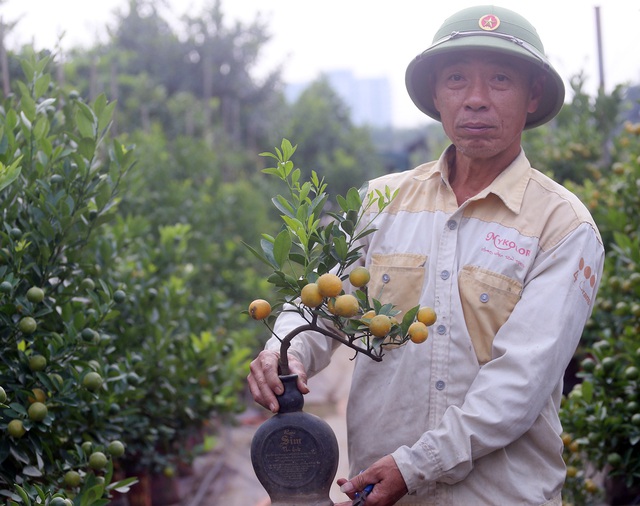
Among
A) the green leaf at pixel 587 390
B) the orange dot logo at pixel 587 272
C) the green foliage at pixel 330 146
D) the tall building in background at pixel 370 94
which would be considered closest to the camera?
the orange dot logo at pixel 587 272

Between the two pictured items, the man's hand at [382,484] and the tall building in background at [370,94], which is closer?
the man's hand at [382,484]

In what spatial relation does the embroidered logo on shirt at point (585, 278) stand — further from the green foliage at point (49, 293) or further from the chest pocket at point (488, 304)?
the green foliage at point (49, 293)

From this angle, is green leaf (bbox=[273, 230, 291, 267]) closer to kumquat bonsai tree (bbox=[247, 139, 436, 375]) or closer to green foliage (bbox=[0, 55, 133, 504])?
kumquat bonsai tree (bbox=[247, 139, 436, 375])

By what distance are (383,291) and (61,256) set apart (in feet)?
4.02

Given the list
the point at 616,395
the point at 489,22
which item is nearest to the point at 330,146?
the point at 616,395

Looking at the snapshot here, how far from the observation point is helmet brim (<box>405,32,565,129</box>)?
2268mm

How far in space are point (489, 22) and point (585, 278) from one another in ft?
2.52

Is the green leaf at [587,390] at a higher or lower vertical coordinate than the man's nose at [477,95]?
lower

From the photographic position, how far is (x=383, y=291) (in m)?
2.36

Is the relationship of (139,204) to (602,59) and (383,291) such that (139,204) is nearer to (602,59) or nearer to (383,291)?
(602,59)

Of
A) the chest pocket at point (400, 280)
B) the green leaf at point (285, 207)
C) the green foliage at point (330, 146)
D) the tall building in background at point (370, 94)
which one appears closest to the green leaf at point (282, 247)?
the green leaf at point (285, 207)

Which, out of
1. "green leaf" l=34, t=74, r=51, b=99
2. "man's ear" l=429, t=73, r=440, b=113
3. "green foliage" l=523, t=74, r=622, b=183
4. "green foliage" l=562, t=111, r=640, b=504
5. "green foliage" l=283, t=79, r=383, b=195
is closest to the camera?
"man's ear" l=429, t=73, r=440, b=113

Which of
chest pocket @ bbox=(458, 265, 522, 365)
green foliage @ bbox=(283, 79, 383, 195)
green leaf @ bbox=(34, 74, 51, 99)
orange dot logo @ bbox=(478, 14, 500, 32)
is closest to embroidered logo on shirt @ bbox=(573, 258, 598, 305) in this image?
chest pocket @ bbox=(458, 265, 522, 365)

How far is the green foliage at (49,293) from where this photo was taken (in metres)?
2.59
